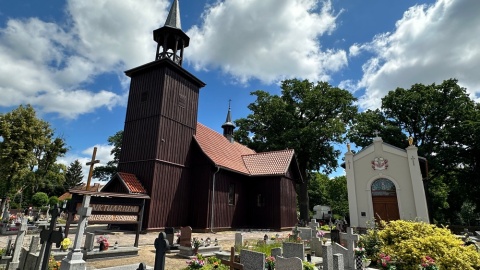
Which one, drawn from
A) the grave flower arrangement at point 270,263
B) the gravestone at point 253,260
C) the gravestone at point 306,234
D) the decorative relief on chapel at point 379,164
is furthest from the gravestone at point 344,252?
the decorative relief on chapel at point 379,164

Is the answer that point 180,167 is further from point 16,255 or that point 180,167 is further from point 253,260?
point 253,260

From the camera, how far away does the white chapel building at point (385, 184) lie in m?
17.8

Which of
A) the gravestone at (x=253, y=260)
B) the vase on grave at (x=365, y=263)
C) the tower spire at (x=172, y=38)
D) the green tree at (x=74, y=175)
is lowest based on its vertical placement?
the vase on grave at (x=365, y=263)

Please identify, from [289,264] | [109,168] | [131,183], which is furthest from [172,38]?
[109,168]

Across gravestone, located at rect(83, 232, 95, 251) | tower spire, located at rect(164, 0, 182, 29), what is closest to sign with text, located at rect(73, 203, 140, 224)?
gravestone, located at rect(83, 232, 95, 251)

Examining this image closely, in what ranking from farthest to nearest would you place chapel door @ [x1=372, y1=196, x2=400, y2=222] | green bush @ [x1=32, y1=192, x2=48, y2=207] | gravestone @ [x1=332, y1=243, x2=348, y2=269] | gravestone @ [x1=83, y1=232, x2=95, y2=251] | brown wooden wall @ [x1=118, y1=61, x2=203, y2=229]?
green bush @ [x1=32, y1=192, x2=48, y2=207]
chapel door @ [x1=372, y1=196, x2=400, y2=222]
brown wooden wall @ [x1=118, y1=61, x2=203, y2=229]
gravestone @ [x1=83, y1=232, x2=95, y2=251]
gravestone @ [x1=332, y1=243, x2=348, y2=269]

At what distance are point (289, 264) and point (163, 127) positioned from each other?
12.6 metres

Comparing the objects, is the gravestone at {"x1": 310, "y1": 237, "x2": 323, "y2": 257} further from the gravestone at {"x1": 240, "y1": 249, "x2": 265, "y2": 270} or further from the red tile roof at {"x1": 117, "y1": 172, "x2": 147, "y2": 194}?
the red tile roof at {"x1": 117, "y1": 172, "x2": 147, "y2": 194}

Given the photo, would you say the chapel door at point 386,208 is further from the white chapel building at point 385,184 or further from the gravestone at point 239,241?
the gravestone at point 239,241

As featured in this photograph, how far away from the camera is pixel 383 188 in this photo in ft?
61.5

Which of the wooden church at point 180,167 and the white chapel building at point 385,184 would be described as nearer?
the wooden church at point 180,167

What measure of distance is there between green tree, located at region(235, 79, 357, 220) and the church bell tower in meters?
13.9

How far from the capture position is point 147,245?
35.9 feet

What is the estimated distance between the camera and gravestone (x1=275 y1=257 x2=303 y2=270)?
5683 millimetres
